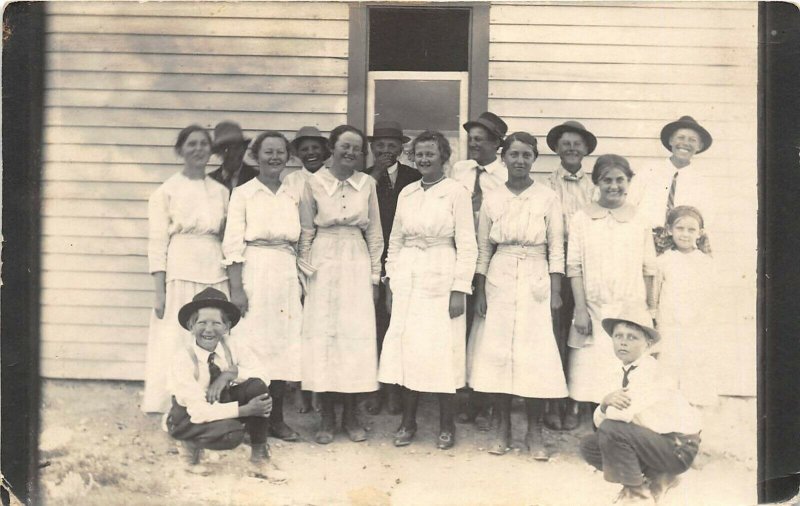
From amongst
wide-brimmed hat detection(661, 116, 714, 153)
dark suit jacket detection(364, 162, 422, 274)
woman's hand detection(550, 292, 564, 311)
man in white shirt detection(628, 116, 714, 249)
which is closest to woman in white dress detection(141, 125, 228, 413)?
dark suit jacket detection(364, 162, 422, 274)

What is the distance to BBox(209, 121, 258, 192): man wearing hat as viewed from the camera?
449 cm

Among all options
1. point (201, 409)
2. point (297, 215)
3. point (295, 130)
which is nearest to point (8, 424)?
point (201, 409)

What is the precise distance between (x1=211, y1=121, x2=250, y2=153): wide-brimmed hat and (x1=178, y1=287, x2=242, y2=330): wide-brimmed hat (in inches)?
38.7

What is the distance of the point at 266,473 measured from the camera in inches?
169

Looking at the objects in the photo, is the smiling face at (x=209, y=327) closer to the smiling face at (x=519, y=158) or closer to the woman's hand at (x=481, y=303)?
the woman's hand at (x=481, y=303)

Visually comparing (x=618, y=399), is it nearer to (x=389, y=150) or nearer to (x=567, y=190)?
(x=567, y=190)

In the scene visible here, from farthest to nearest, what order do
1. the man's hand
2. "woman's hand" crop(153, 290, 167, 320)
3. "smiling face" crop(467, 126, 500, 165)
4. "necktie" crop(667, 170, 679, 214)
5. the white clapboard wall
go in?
1. the white clapboard wall
2. "smiling face" crop(467, 126, 500, 165)
3. "necktie" crop(667, 170, 679, 214)
4. "woman's hand" crop(153, 290, 167, 320)
5. the man's hand

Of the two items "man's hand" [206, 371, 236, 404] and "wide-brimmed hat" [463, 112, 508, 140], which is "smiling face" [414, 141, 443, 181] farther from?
"man's hand" [206, 371, 236, 404]

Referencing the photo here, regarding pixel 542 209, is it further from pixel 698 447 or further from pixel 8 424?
pixel 8 424

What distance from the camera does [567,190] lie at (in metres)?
4.50

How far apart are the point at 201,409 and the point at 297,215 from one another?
1320 millimetres

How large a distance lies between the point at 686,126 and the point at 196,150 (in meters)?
3.26

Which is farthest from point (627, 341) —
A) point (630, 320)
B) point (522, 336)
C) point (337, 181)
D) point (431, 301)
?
point (337, 181)

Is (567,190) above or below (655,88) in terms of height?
below
